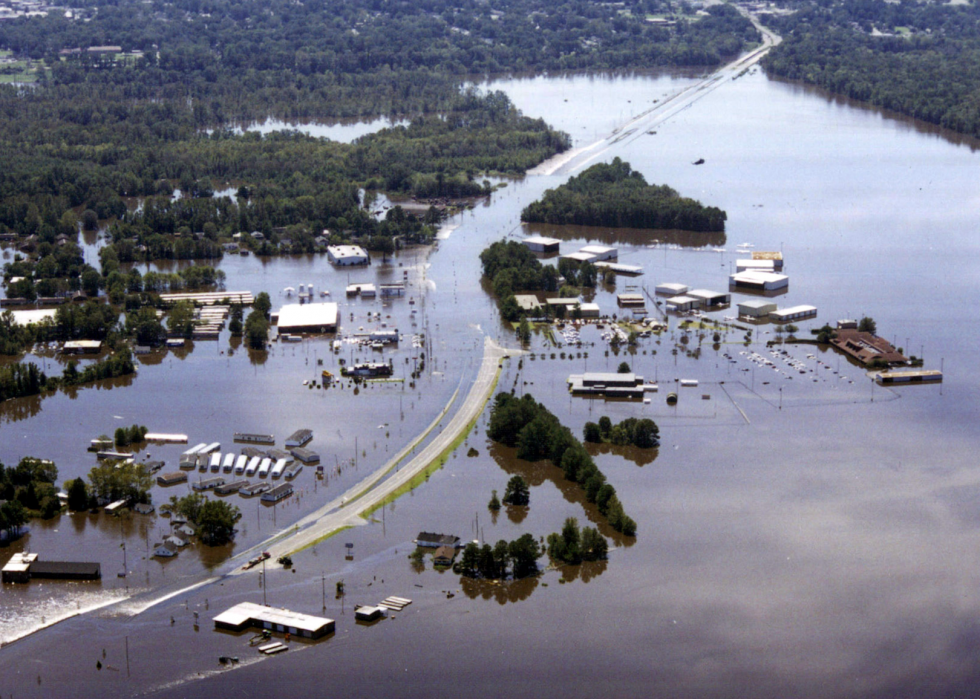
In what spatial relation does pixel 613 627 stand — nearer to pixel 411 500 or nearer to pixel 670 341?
pixel 411 500

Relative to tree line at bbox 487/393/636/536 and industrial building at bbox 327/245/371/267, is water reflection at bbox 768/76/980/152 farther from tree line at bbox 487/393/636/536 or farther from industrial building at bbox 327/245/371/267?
tree line at bbox 487/393/636/536

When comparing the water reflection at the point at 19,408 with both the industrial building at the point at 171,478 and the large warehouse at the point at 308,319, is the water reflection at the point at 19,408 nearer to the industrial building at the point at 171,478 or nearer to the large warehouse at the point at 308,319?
the industrial building at the point at 171,478

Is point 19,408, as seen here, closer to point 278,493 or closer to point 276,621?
point 278,493

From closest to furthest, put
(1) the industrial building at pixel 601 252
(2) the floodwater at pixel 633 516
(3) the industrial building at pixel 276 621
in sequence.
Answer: (2) the floodwater at pixel 633 516 < (3) the industrial building at pixel 276 621 < (1) the industrial building at pixel 601 252

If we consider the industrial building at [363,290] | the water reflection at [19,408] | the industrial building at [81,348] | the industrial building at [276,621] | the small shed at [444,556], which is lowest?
the industrial building at [276,621]

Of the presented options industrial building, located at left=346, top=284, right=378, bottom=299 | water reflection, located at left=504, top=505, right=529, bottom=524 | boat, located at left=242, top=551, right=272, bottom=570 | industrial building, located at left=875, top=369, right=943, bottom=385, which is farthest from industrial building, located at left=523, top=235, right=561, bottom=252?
boat, located at left=242, top=551, right=272, bottom=570

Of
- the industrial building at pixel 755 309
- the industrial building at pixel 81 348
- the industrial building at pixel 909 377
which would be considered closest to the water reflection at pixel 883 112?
the industrial building at pixel 755 309
